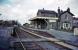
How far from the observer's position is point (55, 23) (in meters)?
42.5

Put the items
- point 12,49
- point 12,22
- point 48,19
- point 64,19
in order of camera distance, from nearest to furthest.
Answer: point 12,49 → point 48,19 → point 64,19 → point 12,22

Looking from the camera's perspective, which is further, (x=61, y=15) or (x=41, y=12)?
(x=41, y=12)

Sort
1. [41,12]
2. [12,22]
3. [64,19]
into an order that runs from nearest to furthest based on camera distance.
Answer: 1. [64,19]
2. [41,12]
3. [12,22]

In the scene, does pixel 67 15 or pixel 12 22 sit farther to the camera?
pixel 12 22

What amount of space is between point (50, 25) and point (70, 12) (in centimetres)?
772

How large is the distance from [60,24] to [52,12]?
9.93 metres

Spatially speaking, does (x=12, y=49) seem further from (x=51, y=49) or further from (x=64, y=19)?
(x=64, y=19)

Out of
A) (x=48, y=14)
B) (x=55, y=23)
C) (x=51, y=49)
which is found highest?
(x=48, y=14)

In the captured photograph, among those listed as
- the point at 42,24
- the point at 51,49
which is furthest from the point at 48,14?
the point at 51,49

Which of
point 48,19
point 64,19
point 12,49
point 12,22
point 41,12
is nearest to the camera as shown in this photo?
point 12,49

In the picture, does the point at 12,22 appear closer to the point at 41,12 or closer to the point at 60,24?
the point at 41,12

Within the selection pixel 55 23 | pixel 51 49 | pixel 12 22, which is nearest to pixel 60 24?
pixel 55 23

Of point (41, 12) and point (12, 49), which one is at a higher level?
point (41, 12)

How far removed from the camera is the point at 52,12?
51.7 m
